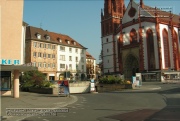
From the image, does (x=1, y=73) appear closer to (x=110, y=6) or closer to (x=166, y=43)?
(x=166, y=43)

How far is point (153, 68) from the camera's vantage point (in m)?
70.1

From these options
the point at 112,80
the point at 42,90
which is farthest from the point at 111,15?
the point at 42,90

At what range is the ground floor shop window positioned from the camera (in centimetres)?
2540

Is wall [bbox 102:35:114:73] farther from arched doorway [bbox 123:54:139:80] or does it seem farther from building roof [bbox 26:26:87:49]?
building roof [bbox 26:26:87:49]

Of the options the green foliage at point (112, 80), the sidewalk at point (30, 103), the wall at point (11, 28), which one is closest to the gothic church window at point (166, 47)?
the green foliage at point (112, 80)

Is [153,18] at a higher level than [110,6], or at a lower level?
lower

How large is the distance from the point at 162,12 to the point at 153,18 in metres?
12.9

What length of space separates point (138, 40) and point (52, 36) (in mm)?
27278

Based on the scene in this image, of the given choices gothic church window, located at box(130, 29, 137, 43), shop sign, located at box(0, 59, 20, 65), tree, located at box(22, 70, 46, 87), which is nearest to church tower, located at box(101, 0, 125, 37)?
gothic church window, located at box(130, 29, 137, 43)

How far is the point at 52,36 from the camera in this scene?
7769 centimetres

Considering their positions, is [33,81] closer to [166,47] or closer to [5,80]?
[5,80]

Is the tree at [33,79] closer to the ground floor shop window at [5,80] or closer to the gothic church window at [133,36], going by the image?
the ground floor shop window at [5,80]

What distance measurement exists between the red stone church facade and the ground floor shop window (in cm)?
4793

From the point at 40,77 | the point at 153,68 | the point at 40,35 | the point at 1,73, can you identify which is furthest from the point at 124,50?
the point at 1,73
